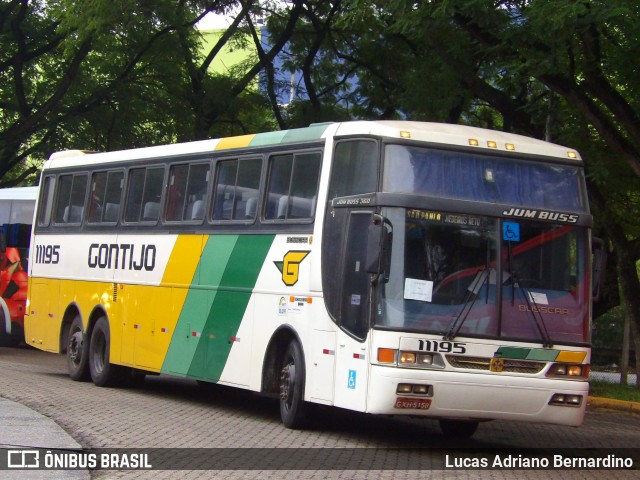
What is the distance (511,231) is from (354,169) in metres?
1.79

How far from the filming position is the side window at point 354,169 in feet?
39.1

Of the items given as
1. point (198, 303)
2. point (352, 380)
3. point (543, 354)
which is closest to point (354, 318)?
point (352, 380)

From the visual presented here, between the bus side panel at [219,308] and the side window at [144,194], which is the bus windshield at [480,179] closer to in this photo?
the bus side panel at [219,308]

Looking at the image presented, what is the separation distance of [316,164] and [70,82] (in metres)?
16.4

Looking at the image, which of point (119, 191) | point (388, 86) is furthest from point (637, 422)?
point (388, 86)

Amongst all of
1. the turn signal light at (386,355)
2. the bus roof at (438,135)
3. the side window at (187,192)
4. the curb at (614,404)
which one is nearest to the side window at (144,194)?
the side window at (187,192)

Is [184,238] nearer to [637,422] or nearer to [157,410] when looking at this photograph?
[157,410]

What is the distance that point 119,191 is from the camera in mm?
17781

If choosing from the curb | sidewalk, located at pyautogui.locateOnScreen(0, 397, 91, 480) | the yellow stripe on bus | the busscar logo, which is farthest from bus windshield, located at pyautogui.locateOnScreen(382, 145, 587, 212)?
the curb

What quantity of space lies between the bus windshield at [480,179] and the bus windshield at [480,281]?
0.27 m

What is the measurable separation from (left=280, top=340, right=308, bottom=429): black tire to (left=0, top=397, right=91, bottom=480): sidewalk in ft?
8.40

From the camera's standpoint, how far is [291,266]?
13258mm

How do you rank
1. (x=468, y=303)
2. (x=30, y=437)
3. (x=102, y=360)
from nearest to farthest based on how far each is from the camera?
(x=30, y=437), (x=468, y=303), (x=102, y=360)

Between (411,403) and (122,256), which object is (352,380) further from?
(122,256)
